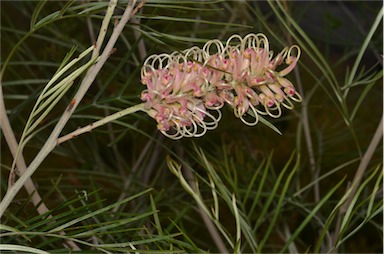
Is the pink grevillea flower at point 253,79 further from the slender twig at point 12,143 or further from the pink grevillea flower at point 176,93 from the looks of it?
the slender twig at point 12,143

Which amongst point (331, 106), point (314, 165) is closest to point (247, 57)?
point (314, 165)

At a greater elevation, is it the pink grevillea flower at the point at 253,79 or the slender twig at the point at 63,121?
the slender twig at the point at 63,121

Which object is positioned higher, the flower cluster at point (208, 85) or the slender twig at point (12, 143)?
the slender twig at point (12, 143)

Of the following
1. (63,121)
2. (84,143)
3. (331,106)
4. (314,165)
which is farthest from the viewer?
(331,106)

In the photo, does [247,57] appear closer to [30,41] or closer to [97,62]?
[97,62]

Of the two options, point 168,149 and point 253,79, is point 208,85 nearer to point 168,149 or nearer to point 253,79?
point 253,79

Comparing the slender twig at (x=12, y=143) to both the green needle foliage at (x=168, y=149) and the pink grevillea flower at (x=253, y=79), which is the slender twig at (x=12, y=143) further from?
the pink grevillea flower at (x=253, y=79)

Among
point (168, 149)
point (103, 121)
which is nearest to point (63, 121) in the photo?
point (103, 121)

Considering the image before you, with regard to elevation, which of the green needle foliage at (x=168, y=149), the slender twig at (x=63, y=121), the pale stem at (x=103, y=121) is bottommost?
the green needle foliage at (x=168, y=149)

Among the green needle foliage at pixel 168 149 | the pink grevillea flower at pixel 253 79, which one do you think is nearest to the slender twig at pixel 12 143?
the green needle foliage at pixel 168 149
